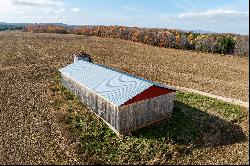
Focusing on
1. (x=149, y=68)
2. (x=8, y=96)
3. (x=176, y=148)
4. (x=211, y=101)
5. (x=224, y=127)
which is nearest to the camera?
(x=176, y=148)

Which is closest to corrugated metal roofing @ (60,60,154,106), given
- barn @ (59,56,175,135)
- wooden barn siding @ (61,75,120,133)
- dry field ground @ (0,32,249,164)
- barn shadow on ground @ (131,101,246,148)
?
barn @ (59,56,175,135)

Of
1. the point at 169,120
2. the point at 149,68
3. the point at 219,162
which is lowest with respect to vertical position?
the point at 219,162

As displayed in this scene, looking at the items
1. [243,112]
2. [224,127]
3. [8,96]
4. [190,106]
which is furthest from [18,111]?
[243,112]

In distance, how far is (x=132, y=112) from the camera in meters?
27.2

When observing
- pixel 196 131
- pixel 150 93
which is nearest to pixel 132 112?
pixel 150 93

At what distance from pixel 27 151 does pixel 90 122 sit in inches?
276

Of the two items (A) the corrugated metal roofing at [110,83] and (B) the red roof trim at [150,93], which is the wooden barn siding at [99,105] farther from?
(B) the red roof trim at [150,93]

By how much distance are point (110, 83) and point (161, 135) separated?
7.98 meters

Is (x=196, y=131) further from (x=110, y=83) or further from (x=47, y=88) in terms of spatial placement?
(x=47, y=88)

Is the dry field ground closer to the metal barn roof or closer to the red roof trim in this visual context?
the metal barn roof

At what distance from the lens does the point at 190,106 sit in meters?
34.4

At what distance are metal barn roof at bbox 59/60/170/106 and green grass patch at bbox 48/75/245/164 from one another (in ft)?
10.6

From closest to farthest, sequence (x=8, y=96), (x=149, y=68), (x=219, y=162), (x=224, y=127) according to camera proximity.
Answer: (x=219, y=162) < (x=224, y=127) < (x=8, y=96) < (x=149, y=68)

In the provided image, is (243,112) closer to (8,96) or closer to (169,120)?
(169,120)
